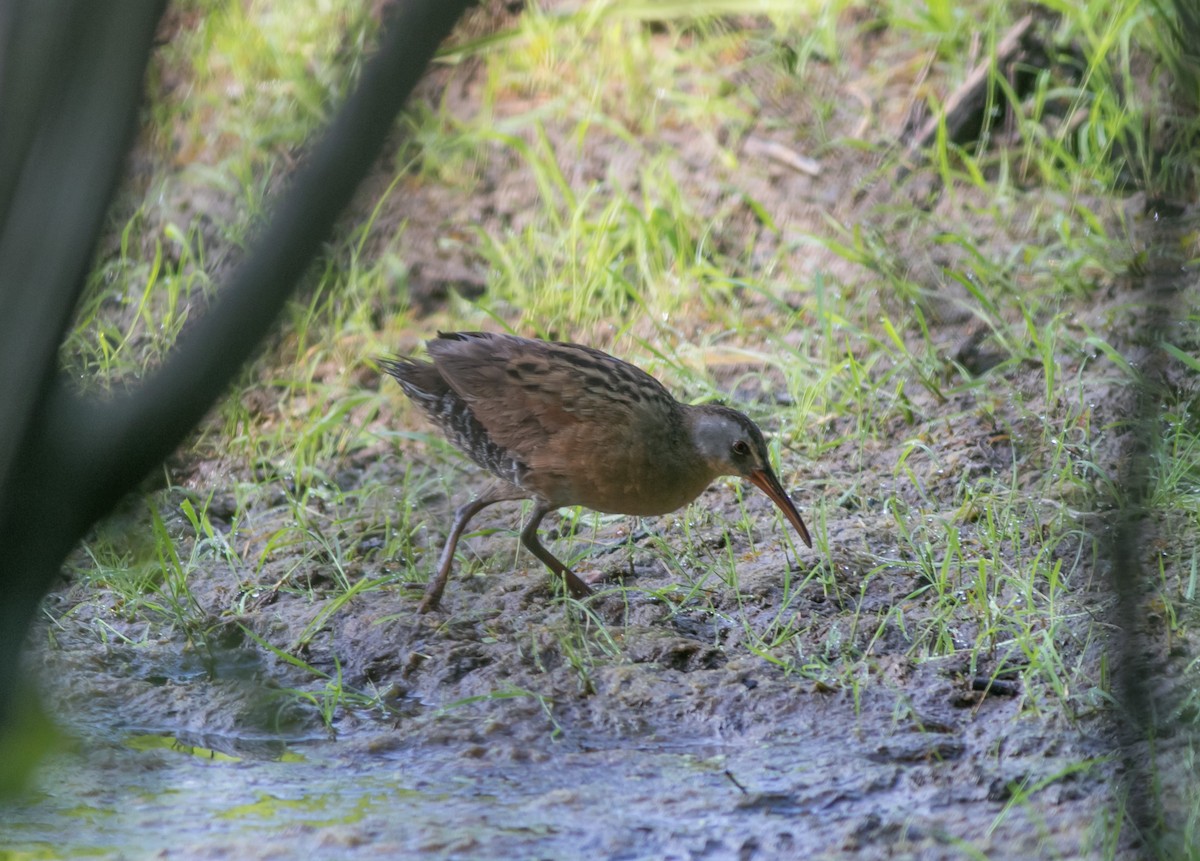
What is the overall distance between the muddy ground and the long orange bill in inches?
6.3

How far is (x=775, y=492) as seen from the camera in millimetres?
4602

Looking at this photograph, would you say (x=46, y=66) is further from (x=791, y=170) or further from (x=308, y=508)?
(x=791, y=170)

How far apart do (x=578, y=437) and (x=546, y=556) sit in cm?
42

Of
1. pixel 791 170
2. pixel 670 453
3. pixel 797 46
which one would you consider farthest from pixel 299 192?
pixel 797 46

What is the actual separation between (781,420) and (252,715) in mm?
4257

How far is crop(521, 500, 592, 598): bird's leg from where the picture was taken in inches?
179

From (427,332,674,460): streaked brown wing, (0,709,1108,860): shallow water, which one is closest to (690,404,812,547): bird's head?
(427,332,674,460): streaked brown wing

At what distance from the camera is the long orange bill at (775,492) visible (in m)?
4.53

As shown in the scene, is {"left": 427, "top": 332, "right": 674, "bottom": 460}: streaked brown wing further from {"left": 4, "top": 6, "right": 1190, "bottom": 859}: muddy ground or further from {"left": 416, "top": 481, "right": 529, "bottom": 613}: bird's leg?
{"left": 4, "top": 6, "right": 1190, "bottom": 859}: muddy ground

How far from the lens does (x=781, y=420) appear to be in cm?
541

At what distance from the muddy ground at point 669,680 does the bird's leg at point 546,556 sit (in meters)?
0.08

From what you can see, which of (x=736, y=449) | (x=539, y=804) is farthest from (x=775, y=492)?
(x=539, y=804)

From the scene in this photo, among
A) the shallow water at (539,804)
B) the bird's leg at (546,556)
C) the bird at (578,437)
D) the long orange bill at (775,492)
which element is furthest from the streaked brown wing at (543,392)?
the shallow water at (539,804)

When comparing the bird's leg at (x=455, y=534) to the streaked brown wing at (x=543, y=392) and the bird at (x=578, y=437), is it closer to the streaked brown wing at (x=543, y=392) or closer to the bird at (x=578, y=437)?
the bird at (x=578, y=437)
